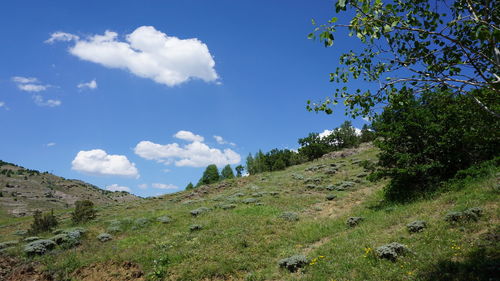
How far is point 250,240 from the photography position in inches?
642

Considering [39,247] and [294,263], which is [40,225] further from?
[294,263]

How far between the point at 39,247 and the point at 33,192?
309 ft

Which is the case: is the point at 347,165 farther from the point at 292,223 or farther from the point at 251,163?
the point at 251,163

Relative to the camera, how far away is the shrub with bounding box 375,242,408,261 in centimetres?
1041

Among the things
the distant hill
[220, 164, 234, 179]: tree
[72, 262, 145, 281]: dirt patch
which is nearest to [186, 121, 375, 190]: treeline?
[220, 164, 234, 179]: tree

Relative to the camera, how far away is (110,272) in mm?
13797

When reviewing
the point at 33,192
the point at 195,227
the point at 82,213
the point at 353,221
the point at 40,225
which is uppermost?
the point at 33,192

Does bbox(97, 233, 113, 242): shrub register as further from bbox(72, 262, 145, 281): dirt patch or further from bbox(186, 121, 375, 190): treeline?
bbox(186, 121, 375, 190): treeline

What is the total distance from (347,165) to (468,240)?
35.7 metres

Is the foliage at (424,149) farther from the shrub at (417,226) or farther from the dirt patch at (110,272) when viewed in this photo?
the dirt patch at (110,272)

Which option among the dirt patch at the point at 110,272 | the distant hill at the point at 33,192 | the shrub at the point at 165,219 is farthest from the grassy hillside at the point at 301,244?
the distant hill at the point at 33,192

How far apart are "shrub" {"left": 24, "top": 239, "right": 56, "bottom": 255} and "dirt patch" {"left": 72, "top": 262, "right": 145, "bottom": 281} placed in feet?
15.1

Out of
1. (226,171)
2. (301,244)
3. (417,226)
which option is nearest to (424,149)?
(417,226)

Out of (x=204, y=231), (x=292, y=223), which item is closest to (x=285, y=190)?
(x=292, y=223)
